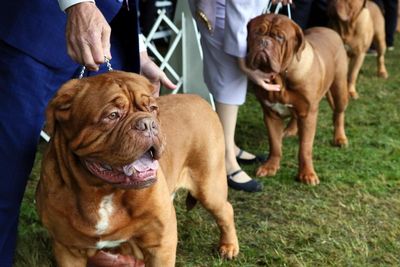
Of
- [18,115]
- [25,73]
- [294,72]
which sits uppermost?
[25,73]

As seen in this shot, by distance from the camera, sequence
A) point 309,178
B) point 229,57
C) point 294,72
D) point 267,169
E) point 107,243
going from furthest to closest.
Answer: point 267,169
point 309,178
point 294,72
point 229,57
point 107,243

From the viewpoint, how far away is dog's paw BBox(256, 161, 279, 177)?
443 cm

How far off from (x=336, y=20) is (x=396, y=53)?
273 cm

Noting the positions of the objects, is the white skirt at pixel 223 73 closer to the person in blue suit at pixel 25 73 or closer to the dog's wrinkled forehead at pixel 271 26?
the dog's wrinkled forehead at pixel 271 26

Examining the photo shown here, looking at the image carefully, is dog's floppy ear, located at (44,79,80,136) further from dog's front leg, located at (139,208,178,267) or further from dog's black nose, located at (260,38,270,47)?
dog's black nose, located at (260,38,270,47)

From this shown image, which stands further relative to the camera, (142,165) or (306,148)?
(306,148)

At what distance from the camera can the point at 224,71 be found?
404cm

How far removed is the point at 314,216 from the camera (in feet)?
12.3

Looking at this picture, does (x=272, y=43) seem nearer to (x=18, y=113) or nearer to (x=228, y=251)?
(x=228, y=251)

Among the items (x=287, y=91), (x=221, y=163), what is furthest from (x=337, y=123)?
(x=221, y=163)

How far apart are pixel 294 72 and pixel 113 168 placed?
92.0 inches

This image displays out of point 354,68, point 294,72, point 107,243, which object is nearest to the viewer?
point 107,243

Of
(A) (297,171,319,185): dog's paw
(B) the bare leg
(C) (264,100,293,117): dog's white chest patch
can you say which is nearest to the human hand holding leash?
(B) the bare leg

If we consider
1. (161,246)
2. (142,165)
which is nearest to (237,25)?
(161,246)
